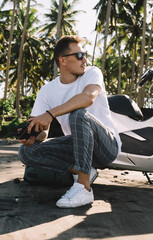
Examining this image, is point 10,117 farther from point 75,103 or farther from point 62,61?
point 75,103

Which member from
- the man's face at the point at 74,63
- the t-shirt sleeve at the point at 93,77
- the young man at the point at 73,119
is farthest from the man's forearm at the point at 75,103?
the man's face at the point at 74,63

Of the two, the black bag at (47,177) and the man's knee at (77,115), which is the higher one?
the man's knee at (77,115)

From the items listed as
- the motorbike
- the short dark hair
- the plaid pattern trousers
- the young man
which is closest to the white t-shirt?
the young man

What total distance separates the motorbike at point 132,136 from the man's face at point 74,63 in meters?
0.61

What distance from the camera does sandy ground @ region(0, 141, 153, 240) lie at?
181 centimetres

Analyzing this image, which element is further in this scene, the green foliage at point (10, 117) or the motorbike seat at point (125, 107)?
the green foliage at point (10, 117)

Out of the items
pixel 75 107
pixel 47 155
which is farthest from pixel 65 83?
pixel 47 155

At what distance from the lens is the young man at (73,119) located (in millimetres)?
2385

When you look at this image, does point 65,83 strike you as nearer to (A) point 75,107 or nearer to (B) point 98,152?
(A) point 75,107

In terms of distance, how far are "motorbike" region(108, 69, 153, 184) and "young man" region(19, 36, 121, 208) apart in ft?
1.25

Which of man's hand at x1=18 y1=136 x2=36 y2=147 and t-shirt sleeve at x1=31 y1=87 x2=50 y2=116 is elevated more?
t-shirt sleeve at x1=31 y1=87 x2=50 y2=116

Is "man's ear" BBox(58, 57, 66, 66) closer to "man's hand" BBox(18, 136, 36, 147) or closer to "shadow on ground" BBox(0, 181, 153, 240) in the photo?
"man's hand" BBox(18, 136, 36, 147)

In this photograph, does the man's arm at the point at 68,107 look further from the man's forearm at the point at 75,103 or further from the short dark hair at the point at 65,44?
the short dark hair at the point at 65,44

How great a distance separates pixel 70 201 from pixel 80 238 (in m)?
0.58
